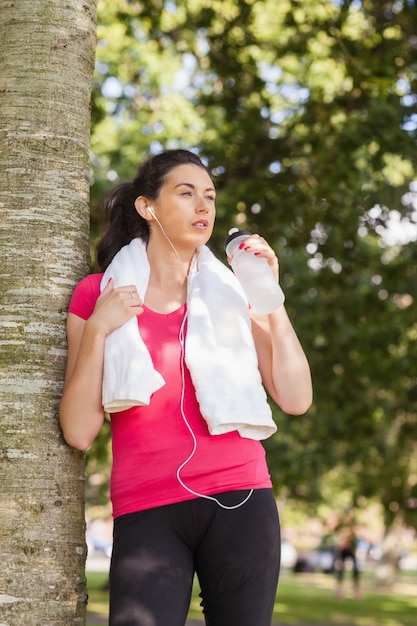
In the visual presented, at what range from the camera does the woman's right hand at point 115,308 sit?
9.39ft

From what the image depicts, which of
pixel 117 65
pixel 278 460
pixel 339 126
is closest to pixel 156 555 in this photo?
pixel 339 126

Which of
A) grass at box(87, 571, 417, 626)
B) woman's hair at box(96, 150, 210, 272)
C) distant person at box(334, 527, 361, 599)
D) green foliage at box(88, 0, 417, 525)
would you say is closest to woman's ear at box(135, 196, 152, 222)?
woman's hair at box(96, 150, 210, 272)

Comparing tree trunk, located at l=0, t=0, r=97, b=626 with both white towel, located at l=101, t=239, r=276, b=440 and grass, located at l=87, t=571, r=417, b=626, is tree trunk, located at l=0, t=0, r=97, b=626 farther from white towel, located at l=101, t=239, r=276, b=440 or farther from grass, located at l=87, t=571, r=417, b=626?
grass, located at l=87, t=571, r=417, b=626

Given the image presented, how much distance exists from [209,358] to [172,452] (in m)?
0.31

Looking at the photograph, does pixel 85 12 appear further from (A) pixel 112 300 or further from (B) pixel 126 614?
(B) pixel 126 614

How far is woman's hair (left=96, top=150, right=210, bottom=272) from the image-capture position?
10.7 feet

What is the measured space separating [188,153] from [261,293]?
61 centimetres

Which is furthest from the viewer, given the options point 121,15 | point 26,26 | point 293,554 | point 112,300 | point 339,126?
point 293,554

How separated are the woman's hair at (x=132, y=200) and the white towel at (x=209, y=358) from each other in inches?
7.4

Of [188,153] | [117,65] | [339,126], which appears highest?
[117,65]

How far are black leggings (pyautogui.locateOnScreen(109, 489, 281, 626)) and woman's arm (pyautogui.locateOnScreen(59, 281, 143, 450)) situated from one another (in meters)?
0.32

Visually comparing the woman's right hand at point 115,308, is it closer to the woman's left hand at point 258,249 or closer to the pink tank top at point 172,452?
the pink tank top at point 172,452

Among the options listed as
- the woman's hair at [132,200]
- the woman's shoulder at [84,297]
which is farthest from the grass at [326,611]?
the woman's shoulder at [84,297]

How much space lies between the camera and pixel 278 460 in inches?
531
